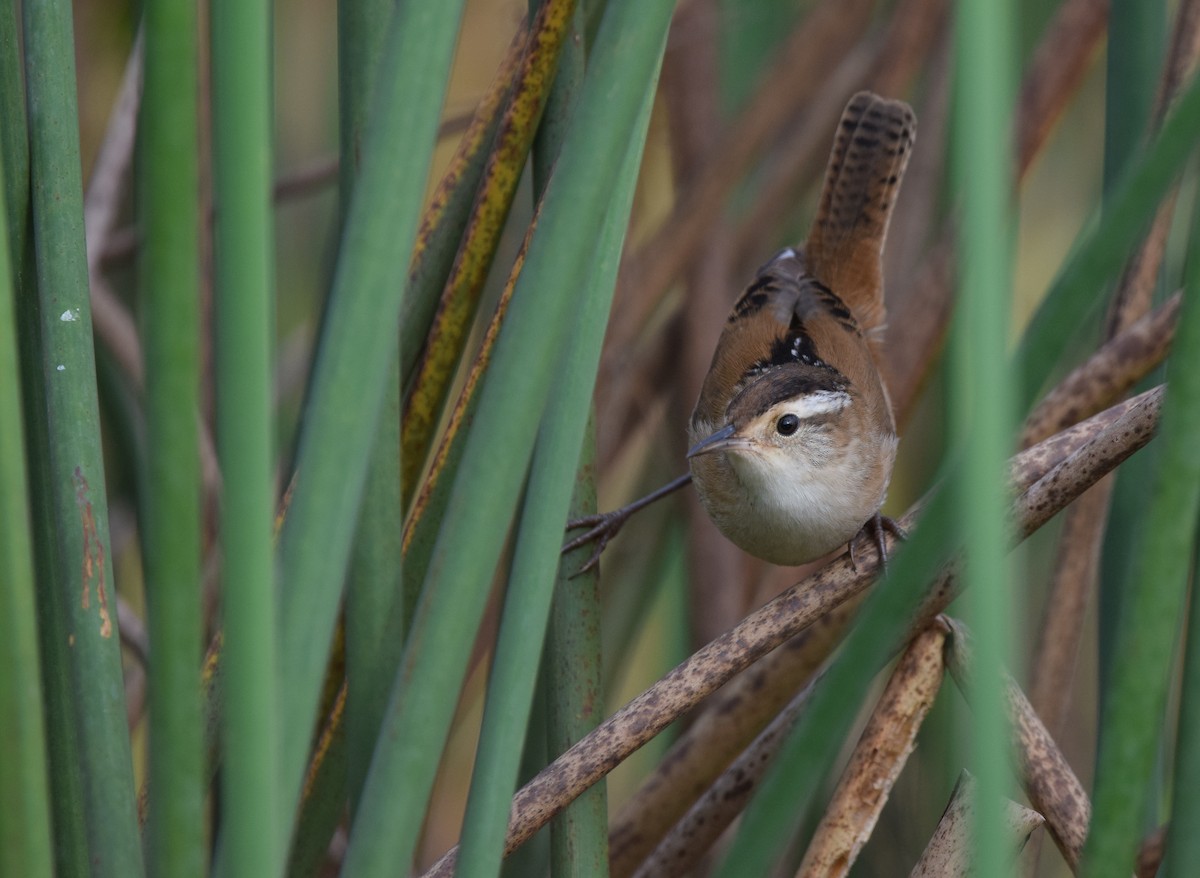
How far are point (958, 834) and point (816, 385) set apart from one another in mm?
993

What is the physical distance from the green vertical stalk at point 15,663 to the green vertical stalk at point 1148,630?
2.77 feet

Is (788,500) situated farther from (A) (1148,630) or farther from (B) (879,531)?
(A) (1148,630)

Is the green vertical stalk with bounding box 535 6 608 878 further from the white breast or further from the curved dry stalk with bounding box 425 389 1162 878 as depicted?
the white breast

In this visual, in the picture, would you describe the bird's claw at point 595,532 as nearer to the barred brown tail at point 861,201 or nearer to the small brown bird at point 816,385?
the small brown bird at point 816,385

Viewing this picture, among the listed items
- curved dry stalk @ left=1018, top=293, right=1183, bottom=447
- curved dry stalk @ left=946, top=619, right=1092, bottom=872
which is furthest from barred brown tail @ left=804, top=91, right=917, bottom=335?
curved dry stalk @ left=946, top=619, right=1092, bottom=872

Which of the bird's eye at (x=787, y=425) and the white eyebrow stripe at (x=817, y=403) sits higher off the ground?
the white eyebrow stripe at (x=817, y=403)

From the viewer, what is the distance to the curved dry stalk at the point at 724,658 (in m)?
1.44

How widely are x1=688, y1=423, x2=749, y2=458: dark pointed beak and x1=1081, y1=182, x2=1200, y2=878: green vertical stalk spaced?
1213 mm

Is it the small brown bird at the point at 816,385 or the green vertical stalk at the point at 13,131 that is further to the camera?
the small brown bird at the point at 816,385

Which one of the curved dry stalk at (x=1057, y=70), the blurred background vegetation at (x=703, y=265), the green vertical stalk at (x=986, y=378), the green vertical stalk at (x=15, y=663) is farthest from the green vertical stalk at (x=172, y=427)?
the curved dry stalk at (x=1057, y=70)

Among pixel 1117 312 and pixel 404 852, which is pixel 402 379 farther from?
pixel 1117 312

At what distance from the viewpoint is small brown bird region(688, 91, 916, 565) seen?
2275 mm

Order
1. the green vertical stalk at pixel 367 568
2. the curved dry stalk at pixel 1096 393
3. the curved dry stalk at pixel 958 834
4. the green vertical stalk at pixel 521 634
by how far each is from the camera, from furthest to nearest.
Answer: the curved dry stalk at pixel 1096 393
the curved dry stalk at pixel 958 834
the green vertical stalk at pixel 367 568
the green vertical stalk at pixel 521 634

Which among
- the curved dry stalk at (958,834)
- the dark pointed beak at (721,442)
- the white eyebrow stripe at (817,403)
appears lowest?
the curved dry stalk at (958,834)
